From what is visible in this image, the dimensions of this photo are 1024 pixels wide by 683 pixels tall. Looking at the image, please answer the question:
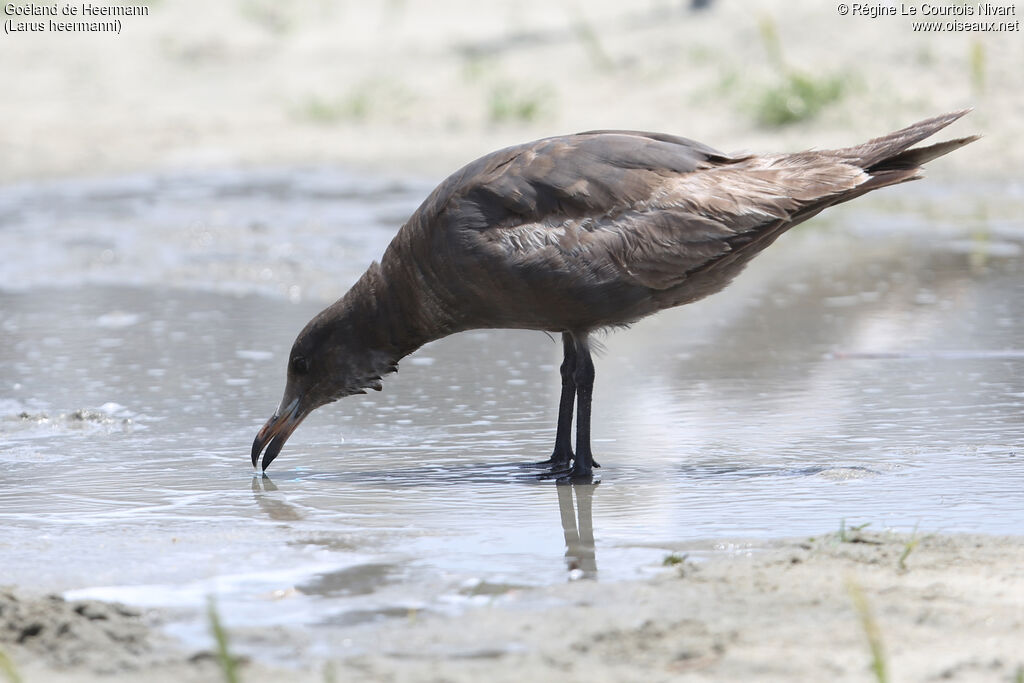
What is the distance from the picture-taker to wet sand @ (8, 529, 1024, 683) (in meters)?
3.40

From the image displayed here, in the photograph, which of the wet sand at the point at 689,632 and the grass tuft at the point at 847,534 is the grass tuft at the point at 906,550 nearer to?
the wet sand at the point at 689,632

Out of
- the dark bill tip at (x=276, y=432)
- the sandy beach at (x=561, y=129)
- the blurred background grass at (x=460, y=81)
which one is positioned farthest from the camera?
the blurred background grass at (x=460, y=81)

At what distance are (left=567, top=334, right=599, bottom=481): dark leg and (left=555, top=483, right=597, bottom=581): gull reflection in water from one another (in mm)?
109

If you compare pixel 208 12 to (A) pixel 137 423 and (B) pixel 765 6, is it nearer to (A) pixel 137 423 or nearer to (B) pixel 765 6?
(B) pixel 765 6

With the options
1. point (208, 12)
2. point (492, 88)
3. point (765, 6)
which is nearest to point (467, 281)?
point (492, 88)

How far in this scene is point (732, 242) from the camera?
18.5 ft

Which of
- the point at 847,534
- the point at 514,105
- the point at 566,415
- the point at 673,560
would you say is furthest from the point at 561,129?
the point at 673,560

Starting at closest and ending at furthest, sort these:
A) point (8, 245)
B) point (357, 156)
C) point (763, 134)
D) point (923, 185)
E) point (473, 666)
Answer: point (473, 666)
point (8, 245)
point (923, 185)
point (763, 134)
point (357, 156)

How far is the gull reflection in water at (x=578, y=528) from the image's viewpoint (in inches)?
169

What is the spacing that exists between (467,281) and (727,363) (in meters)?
2.22

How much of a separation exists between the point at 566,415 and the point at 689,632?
7.79 ft

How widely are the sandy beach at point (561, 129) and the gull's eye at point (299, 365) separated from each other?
208 cm

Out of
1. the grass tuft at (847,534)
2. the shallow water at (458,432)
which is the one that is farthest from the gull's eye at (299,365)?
the grass tuft at (847,534)

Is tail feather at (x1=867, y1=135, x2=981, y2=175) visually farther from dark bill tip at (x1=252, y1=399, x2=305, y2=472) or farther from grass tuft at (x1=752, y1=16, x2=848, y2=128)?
grass tuft at (x1=752, y1=16, x2=848, y2=128)
